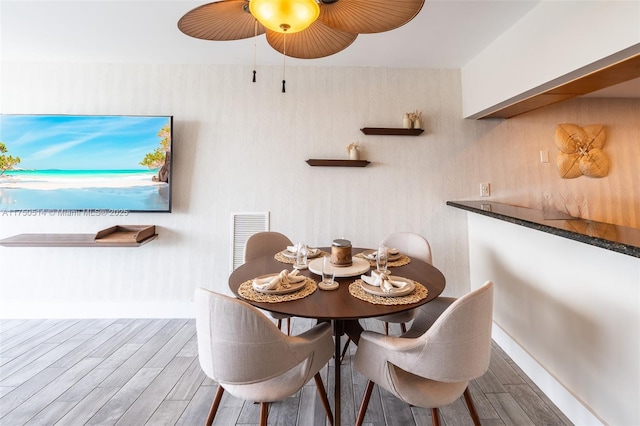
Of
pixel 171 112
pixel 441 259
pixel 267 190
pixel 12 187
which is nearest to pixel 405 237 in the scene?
pixel 441 259

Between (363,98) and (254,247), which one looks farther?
(363,98)

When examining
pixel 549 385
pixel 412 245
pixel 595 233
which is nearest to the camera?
pixel 595 233

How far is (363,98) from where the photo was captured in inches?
104

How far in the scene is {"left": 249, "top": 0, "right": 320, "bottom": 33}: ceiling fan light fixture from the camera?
0.94 m

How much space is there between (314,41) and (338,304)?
4.19 ft

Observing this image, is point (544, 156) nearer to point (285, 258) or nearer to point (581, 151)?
point (581, 151)

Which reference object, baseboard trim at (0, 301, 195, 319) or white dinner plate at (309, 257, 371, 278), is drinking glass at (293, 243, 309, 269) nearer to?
white dinner plate at (309, 257, 371, 278)

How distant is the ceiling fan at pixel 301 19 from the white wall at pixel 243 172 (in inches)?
51.5

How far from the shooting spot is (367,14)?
105 cm

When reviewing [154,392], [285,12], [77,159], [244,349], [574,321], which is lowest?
[154,392]

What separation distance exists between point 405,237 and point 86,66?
3.42 meters

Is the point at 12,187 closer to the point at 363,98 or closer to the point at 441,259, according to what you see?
the point at 363,98

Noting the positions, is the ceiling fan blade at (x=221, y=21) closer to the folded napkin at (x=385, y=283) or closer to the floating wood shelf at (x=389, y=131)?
the folded napkin at (x=385, y=283)

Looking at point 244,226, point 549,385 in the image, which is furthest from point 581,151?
point 244,226
